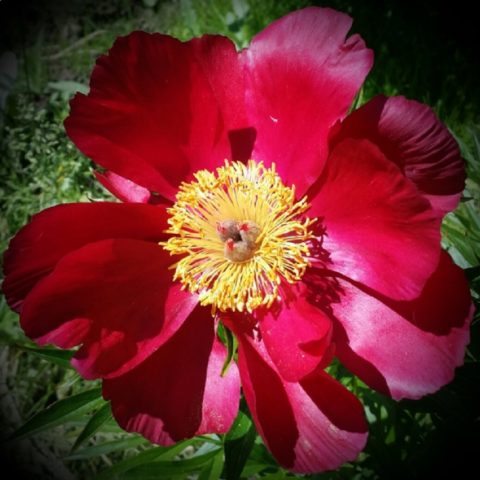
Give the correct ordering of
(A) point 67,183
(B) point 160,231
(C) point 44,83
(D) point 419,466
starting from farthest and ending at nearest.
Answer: (C) point 44,83, (A) point 67,183, (D) point 419,466, (B) point 160,231

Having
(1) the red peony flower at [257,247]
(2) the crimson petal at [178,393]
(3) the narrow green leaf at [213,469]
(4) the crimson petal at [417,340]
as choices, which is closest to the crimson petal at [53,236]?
(1) the red peony flower at [257,247]

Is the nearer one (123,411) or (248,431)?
(123,411)

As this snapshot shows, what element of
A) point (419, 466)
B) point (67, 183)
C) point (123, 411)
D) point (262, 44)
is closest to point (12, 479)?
point (67, 183)

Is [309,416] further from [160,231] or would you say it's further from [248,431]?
[160,231]

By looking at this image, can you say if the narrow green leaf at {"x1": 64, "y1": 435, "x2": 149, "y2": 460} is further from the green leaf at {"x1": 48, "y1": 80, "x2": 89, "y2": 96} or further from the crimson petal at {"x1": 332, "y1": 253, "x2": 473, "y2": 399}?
the green leaf at {"x1": 48, "y1": 80, "x2": 89, "y2": 96}

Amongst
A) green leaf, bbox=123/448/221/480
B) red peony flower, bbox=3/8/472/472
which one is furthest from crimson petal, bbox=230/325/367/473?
green leaf, bbox=123/448/221/480

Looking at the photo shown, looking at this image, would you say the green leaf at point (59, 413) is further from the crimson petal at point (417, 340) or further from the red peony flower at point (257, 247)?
the crimson petal at point (417, 340)
